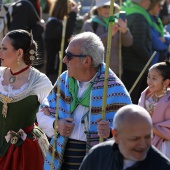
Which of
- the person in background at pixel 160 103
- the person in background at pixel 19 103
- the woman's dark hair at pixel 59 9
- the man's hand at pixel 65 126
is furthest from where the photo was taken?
the woman's dark hair at pixel 59 9

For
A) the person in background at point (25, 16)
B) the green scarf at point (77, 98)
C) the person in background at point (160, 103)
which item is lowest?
the person in background at point (160, 103)

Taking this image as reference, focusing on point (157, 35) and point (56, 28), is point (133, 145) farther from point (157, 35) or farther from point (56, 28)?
point (56, 28)

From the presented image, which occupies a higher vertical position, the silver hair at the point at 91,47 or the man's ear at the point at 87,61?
the silver hair at the point at 91,47

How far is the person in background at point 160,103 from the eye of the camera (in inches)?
232

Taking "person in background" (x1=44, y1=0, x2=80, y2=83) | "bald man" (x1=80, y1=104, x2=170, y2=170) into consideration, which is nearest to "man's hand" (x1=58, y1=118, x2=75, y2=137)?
"bald man" (x1=80, y1=104, x2=170, y2=170)

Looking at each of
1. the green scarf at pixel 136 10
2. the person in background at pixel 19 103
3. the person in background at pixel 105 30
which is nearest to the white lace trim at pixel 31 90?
the person in background at pixel 19 103

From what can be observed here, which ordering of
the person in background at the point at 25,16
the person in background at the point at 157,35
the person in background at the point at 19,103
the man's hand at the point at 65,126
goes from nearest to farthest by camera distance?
1. the man's hand at the point at 65,126
2. the person in background at the point at 19,103
3. the person in background at the point at 25,16
4. the person in background at the point at 157,35

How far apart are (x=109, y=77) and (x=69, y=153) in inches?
24.9

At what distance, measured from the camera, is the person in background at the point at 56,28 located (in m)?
8.93

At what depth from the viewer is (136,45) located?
8.48 meters

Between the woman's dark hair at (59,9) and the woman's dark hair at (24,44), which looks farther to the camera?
the woman's dark hair at (59,9)

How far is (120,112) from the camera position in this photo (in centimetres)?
391

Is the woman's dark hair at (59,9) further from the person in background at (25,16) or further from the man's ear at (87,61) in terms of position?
the man's ear at (87,61)

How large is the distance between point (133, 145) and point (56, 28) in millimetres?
5377
